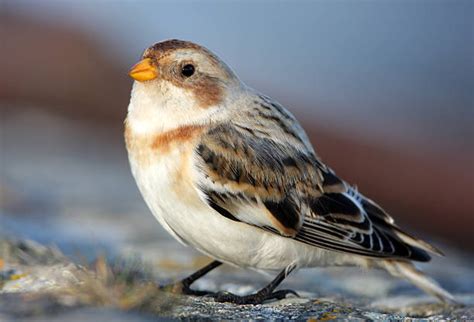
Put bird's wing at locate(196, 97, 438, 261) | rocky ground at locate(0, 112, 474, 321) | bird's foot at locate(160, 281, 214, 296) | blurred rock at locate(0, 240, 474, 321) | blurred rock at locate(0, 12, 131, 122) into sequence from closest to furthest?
blurred rock at locate(0, 240, 474, 321)
rocky ground at locate(0, 112, 474, 321)
bird's wing at locate(196, 97, 438, 261)
bird's foot at locate(160, 281, 214, 296)
blurred rock at locate(0, 12, 131, 122)

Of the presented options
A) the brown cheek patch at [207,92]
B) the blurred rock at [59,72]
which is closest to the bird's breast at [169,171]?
the brown cheek patch at [207,92]

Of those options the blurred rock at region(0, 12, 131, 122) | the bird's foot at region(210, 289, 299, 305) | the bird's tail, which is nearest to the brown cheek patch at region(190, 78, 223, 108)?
the bird's foot at region(210, 289, 299, 305)

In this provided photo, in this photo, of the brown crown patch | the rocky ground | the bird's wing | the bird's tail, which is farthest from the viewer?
the bird's tail

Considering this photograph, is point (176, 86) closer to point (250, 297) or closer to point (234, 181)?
point (234, 181)

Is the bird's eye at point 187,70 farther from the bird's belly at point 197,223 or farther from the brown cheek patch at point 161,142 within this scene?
the bird's belly at point 197,223

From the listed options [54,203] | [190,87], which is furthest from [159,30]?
[190,87]

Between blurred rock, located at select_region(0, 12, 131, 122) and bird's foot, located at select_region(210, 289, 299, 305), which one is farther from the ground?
blurred rock, located at select_region(0, 12, 131, 122)

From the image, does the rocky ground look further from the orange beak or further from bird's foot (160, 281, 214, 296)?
the orange beak
